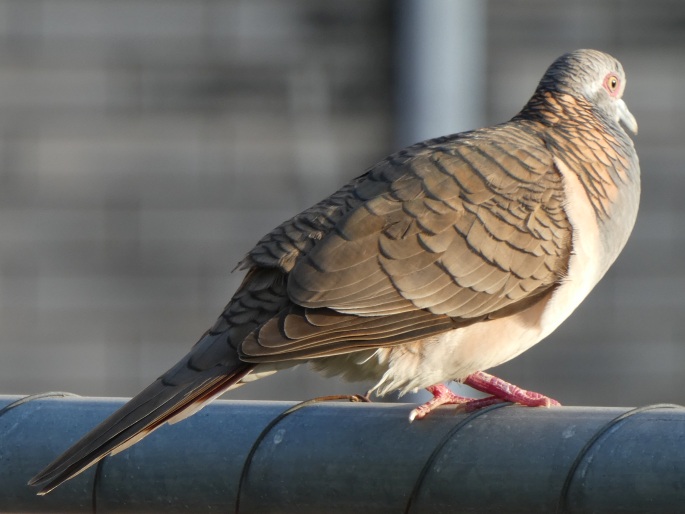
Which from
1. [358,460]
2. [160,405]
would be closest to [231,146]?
[160,405]

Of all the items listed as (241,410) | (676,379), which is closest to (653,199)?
(676,379)

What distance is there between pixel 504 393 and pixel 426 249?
1.17ft

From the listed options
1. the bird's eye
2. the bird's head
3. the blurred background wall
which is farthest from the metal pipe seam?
the blurred background wall

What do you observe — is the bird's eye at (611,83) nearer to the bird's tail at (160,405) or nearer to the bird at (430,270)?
the bird at (430,270)

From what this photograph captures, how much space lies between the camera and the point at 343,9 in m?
5.07

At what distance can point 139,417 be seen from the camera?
1869 mm

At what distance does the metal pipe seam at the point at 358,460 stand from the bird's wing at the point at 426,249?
0.50 metres

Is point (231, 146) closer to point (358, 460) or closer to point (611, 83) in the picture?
point (611, 83)

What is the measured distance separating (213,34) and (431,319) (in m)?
2.88

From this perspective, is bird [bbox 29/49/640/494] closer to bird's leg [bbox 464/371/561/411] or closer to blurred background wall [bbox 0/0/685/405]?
bird's leg [bbox 464/371/561/411]

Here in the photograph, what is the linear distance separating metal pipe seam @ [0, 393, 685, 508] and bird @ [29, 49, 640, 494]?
1.09 ft

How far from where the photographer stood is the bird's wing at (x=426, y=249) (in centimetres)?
232

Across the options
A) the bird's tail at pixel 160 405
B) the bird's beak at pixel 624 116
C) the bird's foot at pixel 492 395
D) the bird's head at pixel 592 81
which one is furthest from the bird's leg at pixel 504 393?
the bird's beak at pixel 624 116

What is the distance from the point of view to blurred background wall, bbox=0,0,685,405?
16.3 feet
